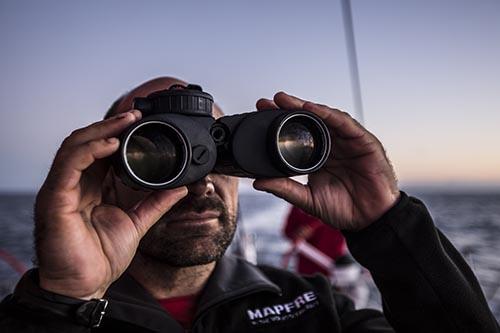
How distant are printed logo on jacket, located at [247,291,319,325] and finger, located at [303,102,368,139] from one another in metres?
0.47

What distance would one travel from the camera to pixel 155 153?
93 cm

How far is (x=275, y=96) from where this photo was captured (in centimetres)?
107

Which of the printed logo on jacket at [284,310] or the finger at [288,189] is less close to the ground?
the finger at [288,189]

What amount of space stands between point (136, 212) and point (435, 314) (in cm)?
66

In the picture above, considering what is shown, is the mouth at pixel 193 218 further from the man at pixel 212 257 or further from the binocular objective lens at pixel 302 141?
the binocular objective lens at pixel 302 141

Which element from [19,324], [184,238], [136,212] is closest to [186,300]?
[184,238]

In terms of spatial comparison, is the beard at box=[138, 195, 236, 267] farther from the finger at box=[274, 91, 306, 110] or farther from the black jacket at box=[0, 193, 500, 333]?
the finger at box=[274, 91, 306, 110]

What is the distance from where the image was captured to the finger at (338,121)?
3.49 ft

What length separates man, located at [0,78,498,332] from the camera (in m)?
0.91

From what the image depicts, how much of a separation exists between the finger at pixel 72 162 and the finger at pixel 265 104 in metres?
0.36

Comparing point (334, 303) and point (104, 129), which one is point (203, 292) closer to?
point (334, 303)

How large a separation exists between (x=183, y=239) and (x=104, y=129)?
1.45ft

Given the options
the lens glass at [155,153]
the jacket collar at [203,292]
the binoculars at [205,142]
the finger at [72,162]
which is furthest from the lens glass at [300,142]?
the jacket collar at [203,292]

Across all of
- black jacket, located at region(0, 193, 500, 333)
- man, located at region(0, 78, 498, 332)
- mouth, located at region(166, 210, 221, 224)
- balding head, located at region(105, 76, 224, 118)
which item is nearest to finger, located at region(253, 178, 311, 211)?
man, located at region(0, 78, 498, 332)
